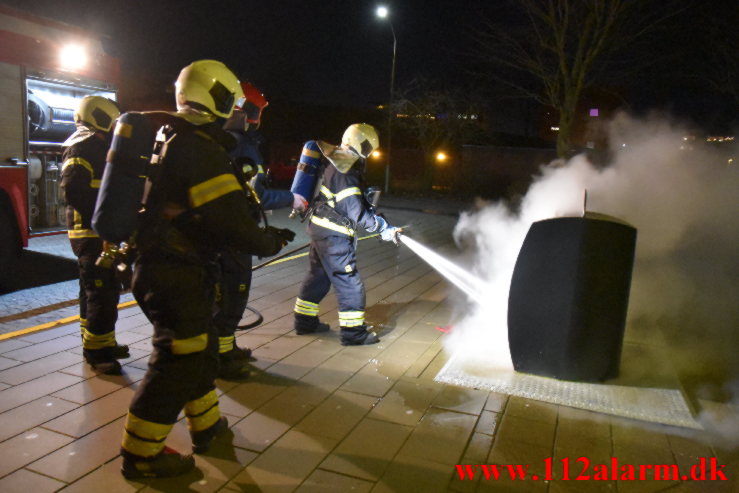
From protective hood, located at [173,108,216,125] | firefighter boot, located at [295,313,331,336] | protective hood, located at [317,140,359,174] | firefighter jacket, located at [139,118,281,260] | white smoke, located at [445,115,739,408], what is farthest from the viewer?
white smoke, located at [445,115,739,408]

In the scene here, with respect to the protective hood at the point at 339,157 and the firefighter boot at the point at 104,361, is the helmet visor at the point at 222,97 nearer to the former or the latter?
the protective hood at the point at 339,157

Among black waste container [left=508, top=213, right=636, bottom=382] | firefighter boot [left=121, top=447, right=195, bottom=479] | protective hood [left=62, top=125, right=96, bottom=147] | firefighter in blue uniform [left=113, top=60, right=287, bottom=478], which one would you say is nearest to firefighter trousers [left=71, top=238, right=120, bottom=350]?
protective hood [left=62, top=125, right=96, bottom=147]

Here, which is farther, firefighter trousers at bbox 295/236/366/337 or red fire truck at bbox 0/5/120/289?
red fire truck at bbox 0/5/120/289

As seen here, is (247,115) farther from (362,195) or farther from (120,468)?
(120,468)

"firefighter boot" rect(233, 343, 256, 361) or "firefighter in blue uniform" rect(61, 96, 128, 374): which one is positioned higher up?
"firefighter in blue uniform" rect(61, 96, 128, 374)

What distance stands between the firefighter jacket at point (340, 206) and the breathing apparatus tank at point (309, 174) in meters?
0.07

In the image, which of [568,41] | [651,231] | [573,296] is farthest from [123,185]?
[568,41]

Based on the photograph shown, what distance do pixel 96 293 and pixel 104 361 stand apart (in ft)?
1.79

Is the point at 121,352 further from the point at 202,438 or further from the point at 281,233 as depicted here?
the point at 281,233

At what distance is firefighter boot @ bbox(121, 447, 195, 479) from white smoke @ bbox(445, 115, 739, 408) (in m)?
2.65

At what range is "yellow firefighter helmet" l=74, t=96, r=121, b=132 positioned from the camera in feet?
13.3

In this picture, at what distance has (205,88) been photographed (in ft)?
9.77

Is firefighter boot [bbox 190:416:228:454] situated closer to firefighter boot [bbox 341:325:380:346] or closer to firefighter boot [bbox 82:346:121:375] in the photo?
firefighter boot [bbox 82:346:121:375]

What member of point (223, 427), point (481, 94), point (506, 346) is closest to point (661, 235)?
point (506, 346)
